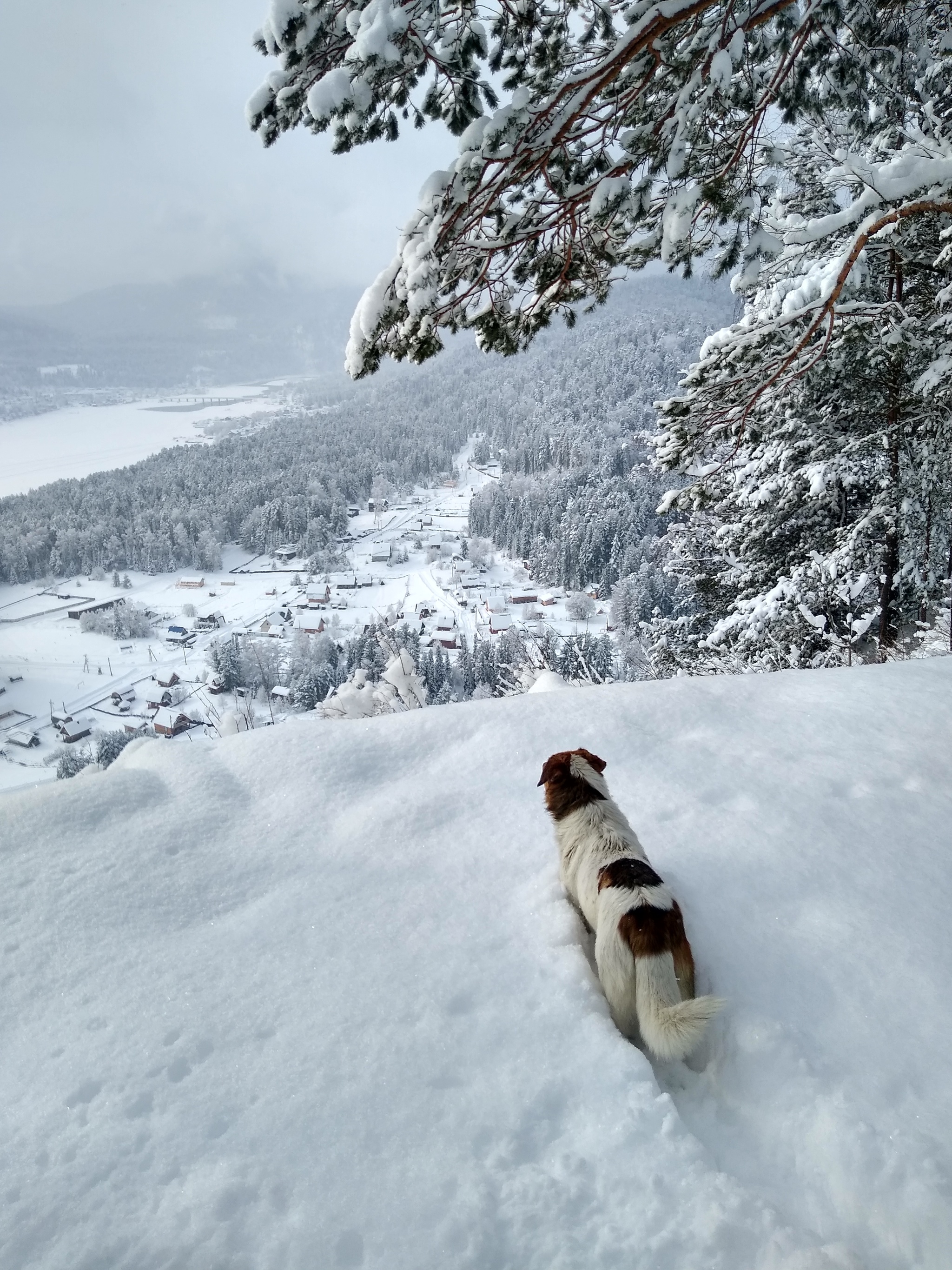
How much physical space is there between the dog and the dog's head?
2.0 inches

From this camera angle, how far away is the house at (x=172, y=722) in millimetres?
23234

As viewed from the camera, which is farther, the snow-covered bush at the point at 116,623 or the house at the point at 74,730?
the snow-covered bush at the point at 116,623

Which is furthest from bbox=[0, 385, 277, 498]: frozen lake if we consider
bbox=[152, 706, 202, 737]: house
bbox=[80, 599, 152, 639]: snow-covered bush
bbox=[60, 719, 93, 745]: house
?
bbox=[152, 706, 202, 737]: house

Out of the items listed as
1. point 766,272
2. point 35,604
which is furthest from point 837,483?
point 35,604

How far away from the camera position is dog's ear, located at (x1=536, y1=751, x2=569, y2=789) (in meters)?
2.47

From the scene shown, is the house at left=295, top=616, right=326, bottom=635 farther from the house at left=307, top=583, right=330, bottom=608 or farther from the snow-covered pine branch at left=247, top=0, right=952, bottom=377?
the snow-covered pine branch at left=247, top=0, right=952, bottom=377

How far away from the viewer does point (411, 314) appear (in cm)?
297

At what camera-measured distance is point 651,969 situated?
1739 mm

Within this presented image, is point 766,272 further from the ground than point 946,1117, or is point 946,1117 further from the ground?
point 766,272

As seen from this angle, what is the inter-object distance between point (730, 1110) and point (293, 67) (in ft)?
14.4

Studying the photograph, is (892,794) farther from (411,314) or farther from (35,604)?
(35,604)

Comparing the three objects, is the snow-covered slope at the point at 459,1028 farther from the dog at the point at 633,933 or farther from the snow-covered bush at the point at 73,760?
the snow-covered bush at the point at 73,760

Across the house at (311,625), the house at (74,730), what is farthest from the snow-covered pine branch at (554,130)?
the house at (311,625)

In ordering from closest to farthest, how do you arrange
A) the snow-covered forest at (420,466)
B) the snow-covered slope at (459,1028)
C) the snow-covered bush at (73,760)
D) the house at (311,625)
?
1. the snow-covered slope at (459,1028)
2. the snow-covered bush at (73,760)
3. the house at (311,625)
4. the snow-covered forest at (420,466)
